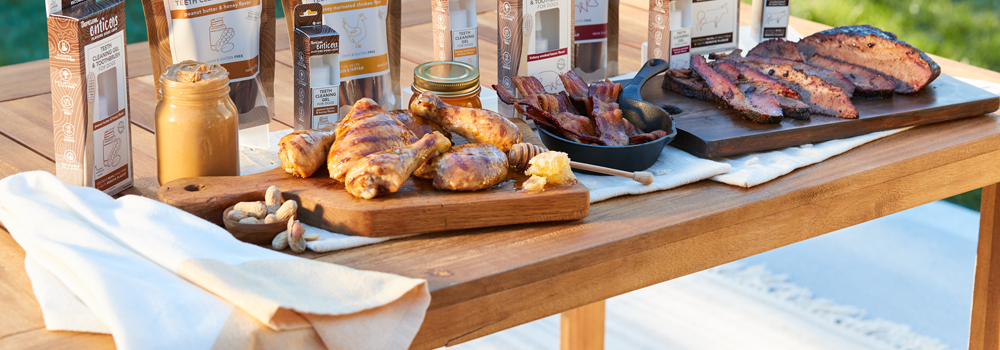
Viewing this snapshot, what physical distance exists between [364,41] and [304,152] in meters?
0.33

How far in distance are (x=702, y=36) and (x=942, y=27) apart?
3.91 m

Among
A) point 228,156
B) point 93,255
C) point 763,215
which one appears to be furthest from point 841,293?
point 93,255

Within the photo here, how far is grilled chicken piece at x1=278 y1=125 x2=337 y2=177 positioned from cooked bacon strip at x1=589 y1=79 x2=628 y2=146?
1.49 feet

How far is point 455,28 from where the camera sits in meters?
1.55

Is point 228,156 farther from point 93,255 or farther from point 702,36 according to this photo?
point 702,36

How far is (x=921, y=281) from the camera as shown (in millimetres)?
3430

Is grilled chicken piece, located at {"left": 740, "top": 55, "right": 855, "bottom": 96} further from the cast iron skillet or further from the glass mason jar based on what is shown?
the glass mason jar

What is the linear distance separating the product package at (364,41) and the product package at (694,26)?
1.98 feet

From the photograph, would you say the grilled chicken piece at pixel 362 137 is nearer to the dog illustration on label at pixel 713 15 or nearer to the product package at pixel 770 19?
the dog illustration on label at pixel 713 15

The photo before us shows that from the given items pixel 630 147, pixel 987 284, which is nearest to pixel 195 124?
pixel 630 147

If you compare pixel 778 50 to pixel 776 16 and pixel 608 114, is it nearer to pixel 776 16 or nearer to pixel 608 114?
pixel 776 16

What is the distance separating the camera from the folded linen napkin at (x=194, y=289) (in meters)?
0.90

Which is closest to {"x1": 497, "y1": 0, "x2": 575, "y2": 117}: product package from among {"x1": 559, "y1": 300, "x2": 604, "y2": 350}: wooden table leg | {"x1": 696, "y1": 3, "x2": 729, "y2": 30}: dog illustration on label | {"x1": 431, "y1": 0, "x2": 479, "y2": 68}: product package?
{"x1": 431, "y1": 0, "x2": 479, "y2": 68}: product package

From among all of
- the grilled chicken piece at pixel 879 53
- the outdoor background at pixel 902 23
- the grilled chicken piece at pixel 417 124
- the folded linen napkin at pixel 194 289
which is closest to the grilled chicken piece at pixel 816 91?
the grilled chicken piece at pixel 879 53
